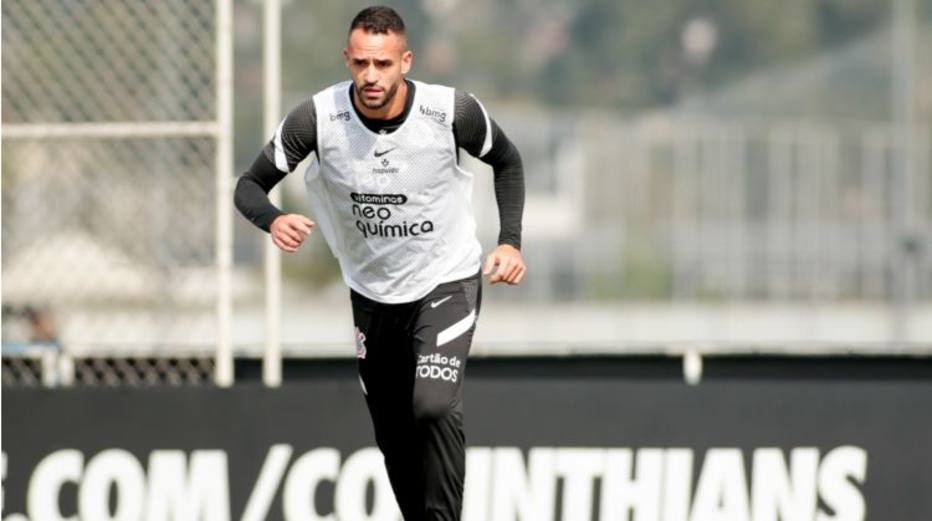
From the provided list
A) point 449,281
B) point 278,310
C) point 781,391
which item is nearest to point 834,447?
point 781,391

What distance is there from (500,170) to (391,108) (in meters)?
0.53

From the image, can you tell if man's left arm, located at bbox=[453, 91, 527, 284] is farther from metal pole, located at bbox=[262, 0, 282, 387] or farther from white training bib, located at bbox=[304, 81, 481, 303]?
metal pole, located at bbox=[262, 0, 282, 387]

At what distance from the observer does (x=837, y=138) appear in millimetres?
23969

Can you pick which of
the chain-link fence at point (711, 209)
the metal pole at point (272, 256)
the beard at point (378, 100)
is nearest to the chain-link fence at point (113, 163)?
the metal pole at point (272, 256)

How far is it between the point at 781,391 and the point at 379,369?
183 cm

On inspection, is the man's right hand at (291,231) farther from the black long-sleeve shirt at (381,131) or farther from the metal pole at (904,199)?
the metal pole at (904,199)

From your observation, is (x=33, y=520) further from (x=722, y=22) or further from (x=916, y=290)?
(x=722, y=22)

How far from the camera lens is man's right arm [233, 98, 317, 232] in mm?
6543

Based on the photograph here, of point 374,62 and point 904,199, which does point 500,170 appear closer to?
point 374,62

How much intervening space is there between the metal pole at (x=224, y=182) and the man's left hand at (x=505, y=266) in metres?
2.07

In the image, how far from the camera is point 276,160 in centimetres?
662

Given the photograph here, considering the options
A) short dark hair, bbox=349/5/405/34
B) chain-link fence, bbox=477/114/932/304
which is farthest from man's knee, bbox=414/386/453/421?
chain-link fence, bbox=477/114/932/304

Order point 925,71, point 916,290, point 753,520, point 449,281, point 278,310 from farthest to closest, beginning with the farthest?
1. point 925,71
2. point 916,290
3. point 278,310
4. point 753,520
5. point 449,281

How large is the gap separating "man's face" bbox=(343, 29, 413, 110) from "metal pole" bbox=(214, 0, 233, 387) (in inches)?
76.7
